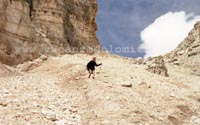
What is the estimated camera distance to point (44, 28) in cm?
3372

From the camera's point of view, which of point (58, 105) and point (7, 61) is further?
point (7, 61)

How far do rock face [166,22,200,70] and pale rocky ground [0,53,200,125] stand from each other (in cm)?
2588

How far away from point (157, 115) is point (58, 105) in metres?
4.17

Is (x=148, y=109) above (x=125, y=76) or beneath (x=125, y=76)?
beneath

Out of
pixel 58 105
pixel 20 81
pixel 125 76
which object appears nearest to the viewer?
pixel 58 105

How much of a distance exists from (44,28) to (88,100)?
16684 millimetres

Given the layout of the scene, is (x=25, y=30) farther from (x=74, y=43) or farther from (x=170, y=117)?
(x=170, y=117)

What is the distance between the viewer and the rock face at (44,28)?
28.0 meters

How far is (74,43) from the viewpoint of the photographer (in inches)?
1470

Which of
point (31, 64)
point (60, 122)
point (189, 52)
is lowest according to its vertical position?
point (60, 122)

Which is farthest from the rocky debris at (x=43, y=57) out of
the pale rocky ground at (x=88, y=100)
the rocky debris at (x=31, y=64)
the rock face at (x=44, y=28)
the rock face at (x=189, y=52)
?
the rock face at (x=189, y=52)

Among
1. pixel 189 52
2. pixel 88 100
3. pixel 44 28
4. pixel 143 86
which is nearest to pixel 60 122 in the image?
→ pixel 88 100

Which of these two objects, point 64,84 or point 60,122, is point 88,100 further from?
point 64,84

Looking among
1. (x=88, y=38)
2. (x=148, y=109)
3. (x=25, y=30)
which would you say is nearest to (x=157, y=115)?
(x=148, y=109)
